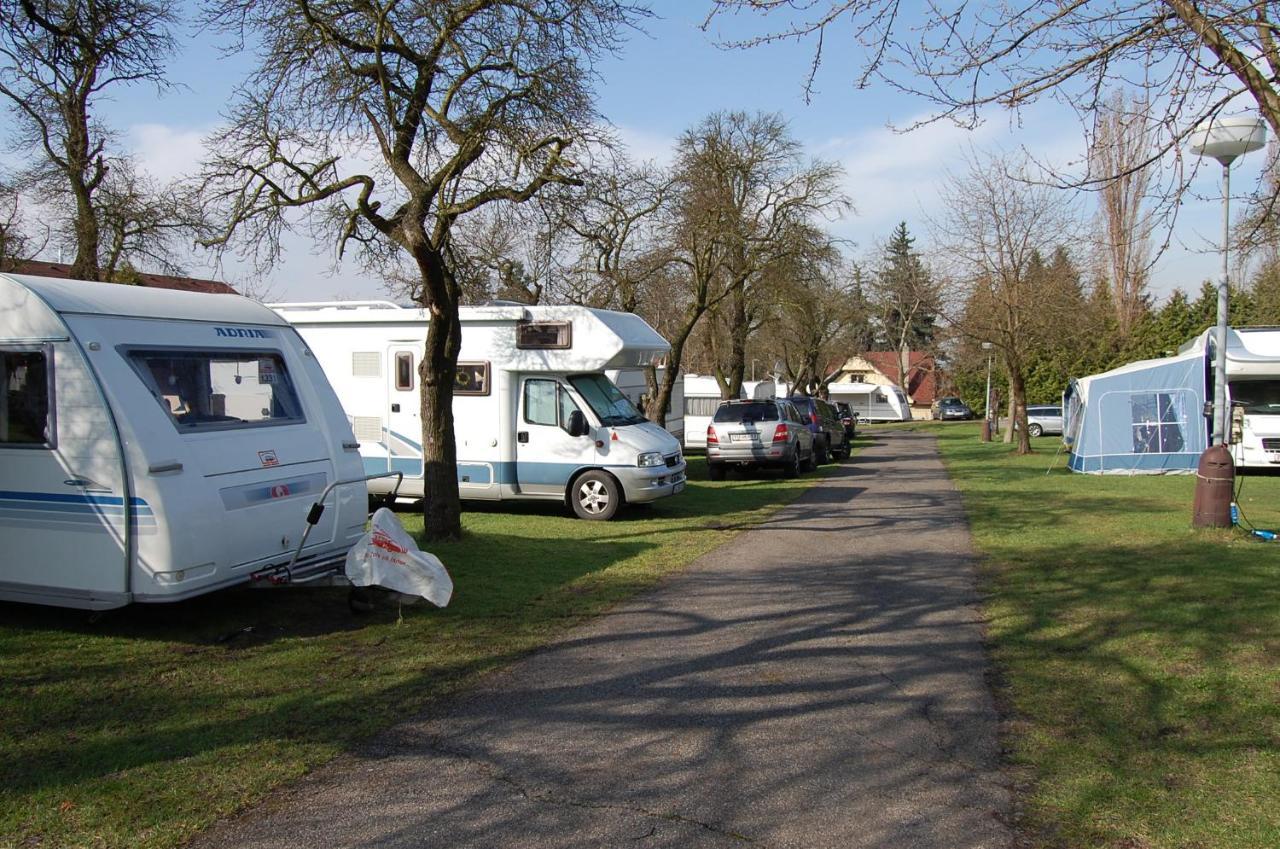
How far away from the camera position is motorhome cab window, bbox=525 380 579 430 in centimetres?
1413

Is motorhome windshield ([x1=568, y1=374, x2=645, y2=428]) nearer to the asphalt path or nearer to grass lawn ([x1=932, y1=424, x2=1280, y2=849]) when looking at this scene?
grass lawn ([x1=932, y1=424, x2=1280, y2=849])

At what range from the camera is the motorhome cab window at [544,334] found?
45.6 feet

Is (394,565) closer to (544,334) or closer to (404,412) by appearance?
(544,334)

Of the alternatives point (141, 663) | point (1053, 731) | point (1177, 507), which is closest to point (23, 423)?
point (141, 663)

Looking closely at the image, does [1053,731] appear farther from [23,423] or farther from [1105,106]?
[23,423]

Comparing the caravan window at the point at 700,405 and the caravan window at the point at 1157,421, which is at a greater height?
the caravan window at the point at 700,405

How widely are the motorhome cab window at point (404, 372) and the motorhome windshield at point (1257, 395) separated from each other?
1878 centimetres

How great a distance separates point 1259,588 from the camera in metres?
8.68

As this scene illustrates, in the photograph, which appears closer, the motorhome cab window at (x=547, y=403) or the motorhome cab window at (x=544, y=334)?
the motorhome cab window at (x=544, y=334)

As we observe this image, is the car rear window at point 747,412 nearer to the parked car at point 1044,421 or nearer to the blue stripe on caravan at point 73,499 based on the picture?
the blue stripe on caravan at point 73,499

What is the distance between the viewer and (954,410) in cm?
7238

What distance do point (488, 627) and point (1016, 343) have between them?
988 inches

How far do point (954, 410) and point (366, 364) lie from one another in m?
63.9

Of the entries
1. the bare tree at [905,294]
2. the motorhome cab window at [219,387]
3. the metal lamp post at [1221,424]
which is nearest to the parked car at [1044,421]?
the bare tree at [905,294]
